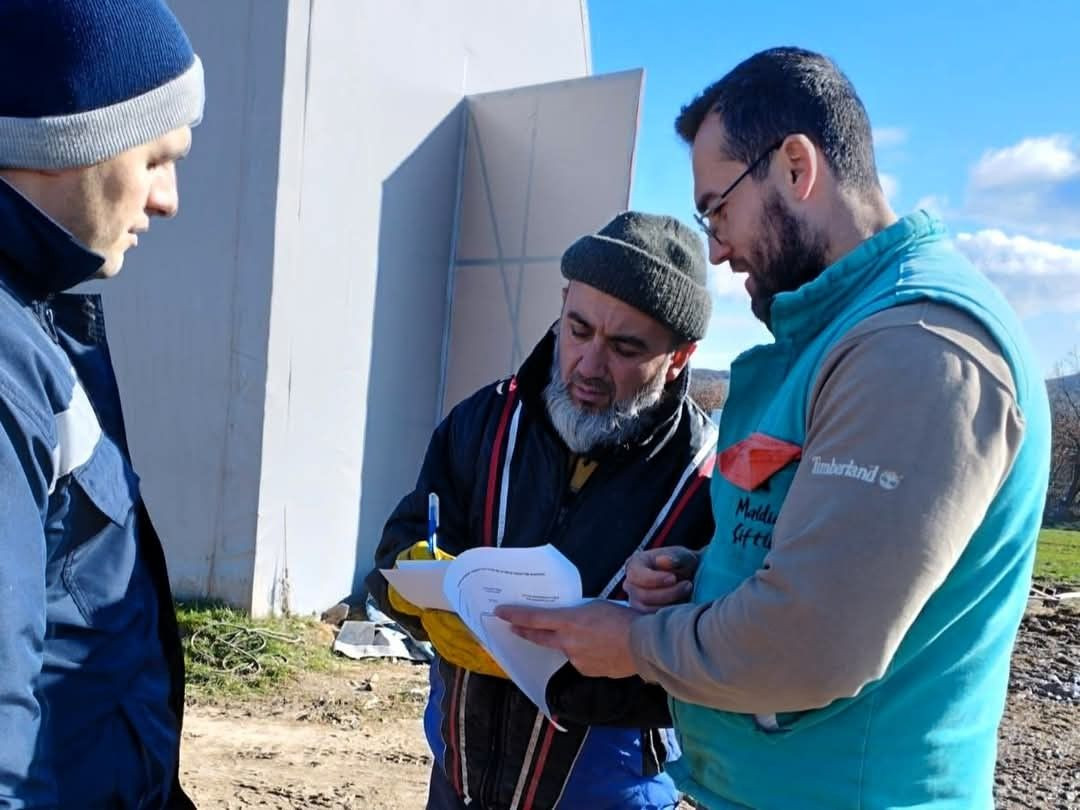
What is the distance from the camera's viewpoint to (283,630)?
6332 millimetres

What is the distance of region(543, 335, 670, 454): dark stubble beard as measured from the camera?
228 centimetres

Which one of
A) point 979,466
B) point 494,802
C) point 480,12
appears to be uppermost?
point 480,12

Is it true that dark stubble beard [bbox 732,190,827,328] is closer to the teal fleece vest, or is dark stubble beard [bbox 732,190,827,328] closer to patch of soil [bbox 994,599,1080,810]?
the teal fleece vest

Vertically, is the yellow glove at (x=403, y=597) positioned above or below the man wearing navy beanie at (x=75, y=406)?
below

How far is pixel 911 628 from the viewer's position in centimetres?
128

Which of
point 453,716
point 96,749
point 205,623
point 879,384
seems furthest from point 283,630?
point 879,384

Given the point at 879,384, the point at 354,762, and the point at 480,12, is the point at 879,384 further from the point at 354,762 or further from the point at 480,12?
the point at 480,12

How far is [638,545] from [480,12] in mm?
6884

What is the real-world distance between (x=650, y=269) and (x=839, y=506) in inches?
49.8

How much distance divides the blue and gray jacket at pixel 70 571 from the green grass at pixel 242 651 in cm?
428

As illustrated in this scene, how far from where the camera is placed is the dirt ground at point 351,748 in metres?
4.39

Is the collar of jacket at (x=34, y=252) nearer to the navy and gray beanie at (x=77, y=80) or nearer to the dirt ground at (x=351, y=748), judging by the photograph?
the navy and gray beanie at (x=77, y=80)

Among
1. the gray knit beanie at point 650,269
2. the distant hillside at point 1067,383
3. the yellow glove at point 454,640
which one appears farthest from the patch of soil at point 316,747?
the distant hillside at point 1067,383

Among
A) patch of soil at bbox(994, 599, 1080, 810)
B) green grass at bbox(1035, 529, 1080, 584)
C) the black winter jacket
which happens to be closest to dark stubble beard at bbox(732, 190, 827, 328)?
the black winter jacket
